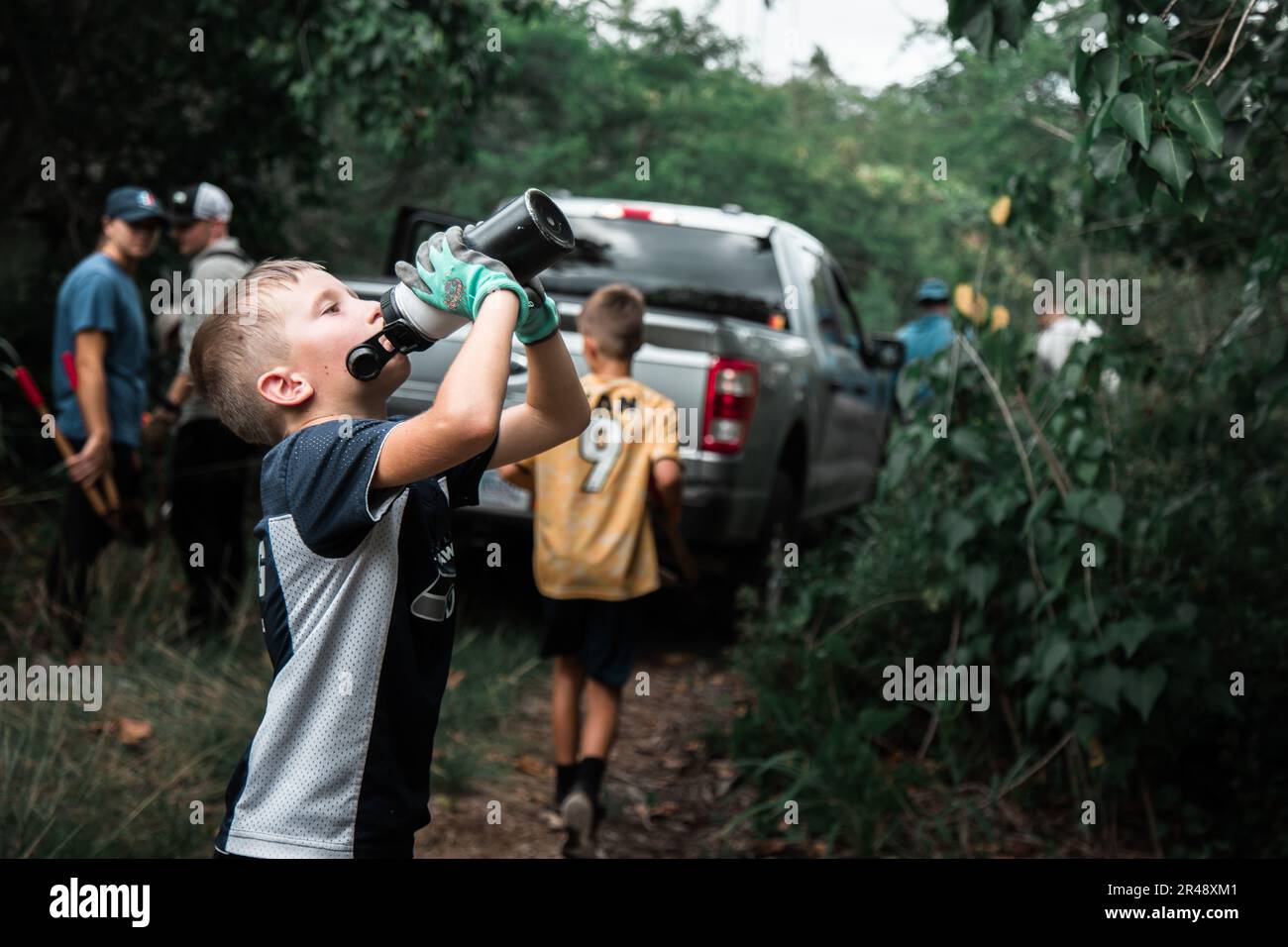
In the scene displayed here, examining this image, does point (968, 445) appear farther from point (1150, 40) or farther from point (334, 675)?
point (334, 675)

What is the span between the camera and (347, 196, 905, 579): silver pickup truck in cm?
578

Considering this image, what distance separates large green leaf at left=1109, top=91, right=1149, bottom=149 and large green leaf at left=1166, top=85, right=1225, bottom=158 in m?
0.06

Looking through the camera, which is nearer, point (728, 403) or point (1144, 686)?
point (1144, 686)

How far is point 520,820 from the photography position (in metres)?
4.52

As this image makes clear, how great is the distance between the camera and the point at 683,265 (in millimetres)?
6938

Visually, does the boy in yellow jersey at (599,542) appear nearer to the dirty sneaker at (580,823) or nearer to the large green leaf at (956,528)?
the dirty sneaker at (580,823)

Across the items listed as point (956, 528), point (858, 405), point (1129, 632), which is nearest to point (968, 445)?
point (956, 528)

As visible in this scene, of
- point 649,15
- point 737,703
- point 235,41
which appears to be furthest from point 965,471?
point 649,15

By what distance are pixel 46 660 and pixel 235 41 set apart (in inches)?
166

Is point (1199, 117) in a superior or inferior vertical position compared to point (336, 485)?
superior

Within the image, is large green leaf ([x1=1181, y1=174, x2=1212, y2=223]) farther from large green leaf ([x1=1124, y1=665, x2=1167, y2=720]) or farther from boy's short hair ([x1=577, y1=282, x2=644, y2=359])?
boy's short hair ([x1=577, y1=282, x2=644, y2=359])

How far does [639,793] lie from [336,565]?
297cm
